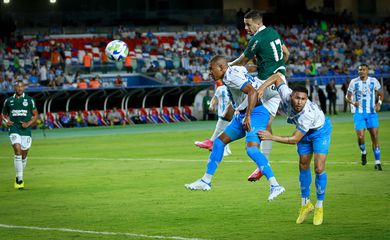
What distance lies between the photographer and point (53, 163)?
25703 mm

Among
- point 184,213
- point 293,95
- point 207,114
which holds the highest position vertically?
point 293,95

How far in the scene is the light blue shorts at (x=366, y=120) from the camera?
21.4 m

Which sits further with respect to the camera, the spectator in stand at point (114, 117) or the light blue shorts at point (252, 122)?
the spectator in stand at point (114, 117)

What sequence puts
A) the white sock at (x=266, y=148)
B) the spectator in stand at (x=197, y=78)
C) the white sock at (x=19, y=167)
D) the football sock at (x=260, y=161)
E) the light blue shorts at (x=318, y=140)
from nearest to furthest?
the light blue shorts at (x=318, y=140), the football sock at (x=260, y=161), the white sock at (x=266, y=148), the white sock at (x=19, y=167), the spectator in stand at (x=197, y=78)

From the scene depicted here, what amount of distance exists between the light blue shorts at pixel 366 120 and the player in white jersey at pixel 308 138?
8838 mm

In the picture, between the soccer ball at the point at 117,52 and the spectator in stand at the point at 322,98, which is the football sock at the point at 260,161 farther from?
the spectator in stand at the point at 322,98

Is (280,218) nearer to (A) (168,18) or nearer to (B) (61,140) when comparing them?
(B) (61,140)

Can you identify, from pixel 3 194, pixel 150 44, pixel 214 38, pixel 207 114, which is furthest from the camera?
pixel 214 38

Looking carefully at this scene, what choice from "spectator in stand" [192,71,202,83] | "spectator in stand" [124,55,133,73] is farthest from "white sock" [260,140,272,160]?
"spectator in stand" [124,55,133,73]

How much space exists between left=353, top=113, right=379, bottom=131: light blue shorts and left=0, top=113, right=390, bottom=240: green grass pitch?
0.98m

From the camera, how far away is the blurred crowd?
158 feet

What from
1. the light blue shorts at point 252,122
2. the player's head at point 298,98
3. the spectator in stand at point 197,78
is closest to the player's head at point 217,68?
the light blue shorts at point 252,122

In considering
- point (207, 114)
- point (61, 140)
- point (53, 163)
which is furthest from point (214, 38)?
point (53, 163)

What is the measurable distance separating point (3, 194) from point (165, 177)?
3962 millimetres
